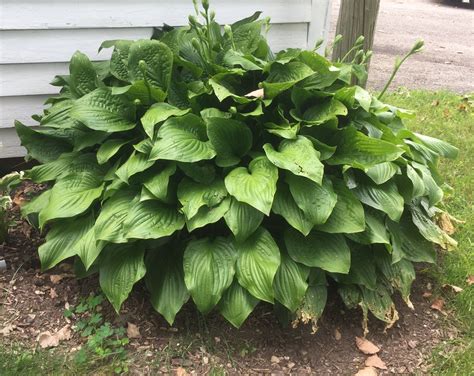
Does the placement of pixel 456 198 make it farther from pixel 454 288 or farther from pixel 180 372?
pixel 180 372

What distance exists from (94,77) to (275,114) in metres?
1.07

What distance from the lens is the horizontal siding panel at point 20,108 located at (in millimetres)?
3590

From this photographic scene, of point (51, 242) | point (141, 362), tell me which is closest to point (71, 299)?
point (51, 242)

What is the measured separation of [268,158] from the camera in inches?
96.2

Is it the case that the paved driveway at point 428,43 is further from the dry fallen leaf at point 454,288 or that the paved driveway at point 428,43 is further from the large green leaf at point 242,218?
the large green leaf at point 242,218

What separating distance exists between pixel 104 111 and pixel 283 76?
93cm

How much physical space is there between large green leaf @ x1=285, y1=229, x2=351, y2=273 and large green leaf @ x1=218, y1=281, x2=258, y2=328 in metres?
0.28

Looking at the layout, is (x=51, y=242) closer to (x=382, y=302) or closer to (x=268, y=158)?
(x=268, y=158)

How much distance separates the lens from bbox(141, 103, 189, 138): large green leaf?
2486mm

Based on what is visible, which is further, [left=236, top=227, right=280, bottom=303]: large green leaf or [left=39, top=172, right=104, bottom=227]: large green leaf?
[left=39, top=172, right=104, bottom=227]: large green leaf

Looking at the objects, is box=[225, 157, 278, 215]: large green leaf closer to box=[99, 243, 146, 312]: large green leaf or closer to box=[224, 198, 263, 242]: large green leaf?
box=[224, 198, 263, 242]: large green leaf

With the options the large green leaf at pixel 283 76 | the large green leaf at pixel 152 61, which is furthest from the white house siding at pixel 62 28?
the large green leaf at pixel 283 76

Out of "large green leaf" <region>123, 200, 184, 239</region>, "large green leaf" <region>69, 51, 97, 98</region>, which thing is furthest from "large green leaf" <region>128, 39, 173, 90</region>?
"large green leaf" <region>123, 200, 184, 239</region>

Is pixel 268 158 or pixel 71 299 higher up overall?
pixel 268 158
